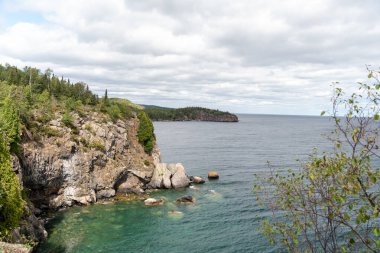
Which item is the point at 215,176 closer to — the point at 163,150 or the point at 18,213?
the point at 163,150

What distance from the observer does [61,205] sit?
52000mm

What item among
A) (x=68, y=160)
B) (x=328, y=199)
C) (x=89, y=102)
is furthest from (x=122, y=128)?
(x=328, y=199)

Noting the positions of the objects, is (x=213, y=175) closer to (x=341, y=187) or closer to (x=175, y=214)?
(x=175, y=214)

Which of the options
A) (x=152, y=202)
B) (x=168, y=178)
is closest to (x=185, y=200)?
(x=152, y=202)

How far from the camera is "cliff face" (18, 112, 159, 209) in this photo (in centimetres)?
5100

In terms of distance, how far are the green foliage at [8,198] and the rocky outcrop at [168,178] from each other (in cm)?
3479

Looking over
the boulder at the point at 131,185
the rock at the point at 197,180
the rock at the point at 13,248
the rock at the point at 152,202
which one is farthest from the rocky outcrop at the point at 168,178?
the rock at the point at 13,248

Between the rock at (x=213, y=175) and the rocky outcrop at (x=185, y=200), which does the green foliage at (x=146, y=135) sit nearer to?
the rock at (x=213, y=175)

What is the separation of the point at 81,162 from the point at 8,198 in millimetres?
26134

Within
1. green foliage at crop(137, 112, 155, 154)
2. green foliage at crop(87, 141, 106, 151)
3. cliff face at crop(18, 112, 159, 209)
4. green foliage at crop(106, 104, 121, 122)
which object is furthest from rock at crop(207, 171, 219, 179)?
green foliage at crop(106, 104, 121, 122)

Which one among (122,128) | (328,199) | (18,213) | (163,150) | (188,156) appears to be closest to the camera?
(328,199)

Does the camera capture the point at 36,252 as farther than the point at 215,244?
No

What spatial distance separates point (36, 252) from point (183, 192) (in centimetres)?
3245

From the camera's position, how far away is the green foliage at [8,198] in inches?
1203
